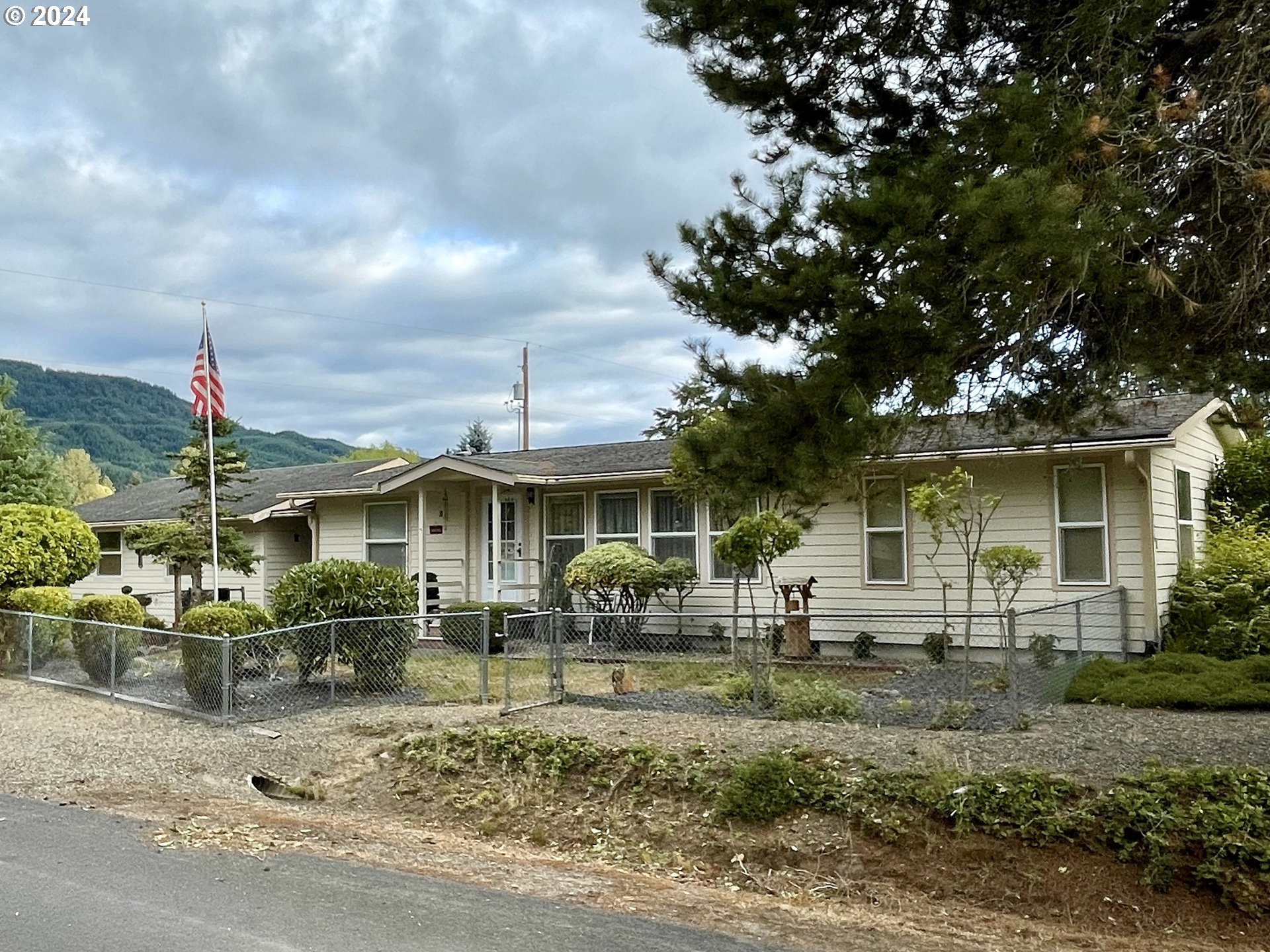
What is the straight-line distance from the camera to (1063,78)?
6.25 meters

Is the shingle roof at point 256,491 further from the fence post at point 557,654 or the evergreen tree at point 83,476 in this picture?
the evergreen tree at point 83,476

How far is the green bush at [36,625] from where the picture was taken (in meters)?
13.6

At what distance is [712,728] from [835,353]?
4.76 meters

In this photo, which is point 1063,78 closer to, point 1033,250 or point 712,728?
point 1033,250

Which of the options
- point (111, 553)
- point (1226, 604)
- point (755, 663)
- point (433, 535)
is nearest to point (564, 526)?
point (433, 535)

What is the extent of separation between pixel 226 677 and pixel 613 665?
17.4 feet

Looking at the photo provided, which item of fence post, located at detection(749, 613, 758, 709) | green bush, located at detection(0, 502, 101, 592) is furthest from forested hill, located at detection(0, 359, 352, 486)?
fence post, located at detection(749, 613, 758, 709)

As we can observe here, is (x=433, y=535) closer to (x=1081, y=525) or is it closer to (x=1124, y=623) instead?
(x=1081, y=525)

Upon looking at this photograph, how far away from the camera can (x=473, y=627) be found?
1516 centimetres

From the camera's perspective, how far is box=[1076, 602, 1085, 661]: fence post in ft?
39.0

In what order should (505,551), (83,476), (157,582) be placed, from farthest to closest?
(83,476), (157,582), (505,551)

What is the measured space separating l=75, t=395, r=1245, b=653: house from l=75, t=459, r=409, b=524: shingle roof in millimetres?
152

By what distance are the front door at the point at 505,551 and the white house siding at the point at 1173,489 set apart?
9.86m

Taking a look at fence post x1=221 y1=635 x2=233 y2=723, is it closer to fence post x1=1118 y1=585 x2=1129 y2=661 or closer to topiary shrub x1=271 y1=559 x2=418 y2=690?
topiary shrub x1=271 y1=559 x2=418 y2=690
